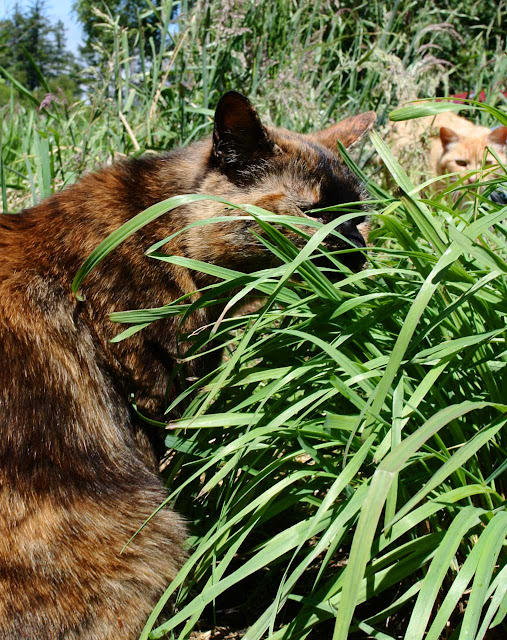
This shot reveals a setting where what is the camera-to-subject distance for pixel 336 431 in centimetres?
157

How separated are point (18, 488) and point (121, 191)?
1.08m

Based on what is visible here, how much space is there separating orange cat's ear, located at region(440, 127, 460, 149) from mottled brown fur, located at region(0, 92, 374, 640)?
12.5 ft

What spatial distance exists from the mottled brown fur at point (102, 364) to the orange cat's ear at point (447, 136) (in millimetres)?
3801

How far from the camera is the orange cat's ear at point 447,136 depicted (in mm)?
5934

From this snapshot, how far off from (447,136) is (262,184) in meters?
4.17

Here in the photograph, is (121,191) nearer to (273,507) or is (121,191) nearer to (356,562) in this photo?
(273,507)

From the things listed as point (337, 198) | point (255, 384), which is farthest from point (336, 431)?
point (337, 198)

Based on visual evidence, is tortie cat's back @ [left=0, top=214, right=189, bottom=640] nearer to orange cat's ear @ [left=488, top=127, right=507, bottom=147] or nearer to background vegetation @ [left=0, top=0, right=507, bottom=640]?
background vegetation @ [left=0, top=0, right=507, bottom=640]

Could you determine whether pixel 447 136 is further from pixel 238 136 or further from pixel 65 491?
pixel 65 491

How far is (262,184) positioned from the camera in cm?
242

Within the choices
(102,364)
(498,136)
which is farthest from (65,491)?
(498,136)

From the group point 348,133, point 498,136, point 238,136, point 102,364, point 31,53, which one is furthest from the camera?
point 31,53

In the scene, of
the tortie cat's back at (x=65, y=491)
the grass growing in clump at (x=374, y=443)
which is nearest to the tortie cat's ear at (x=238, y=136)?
the grass growing in clump at (x=374, y=443)

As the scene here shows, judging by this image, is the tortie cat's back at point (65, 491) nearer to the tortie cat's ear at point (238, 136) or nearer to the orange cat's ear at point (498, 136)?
the tortie cat's ear at point (238, 136)
